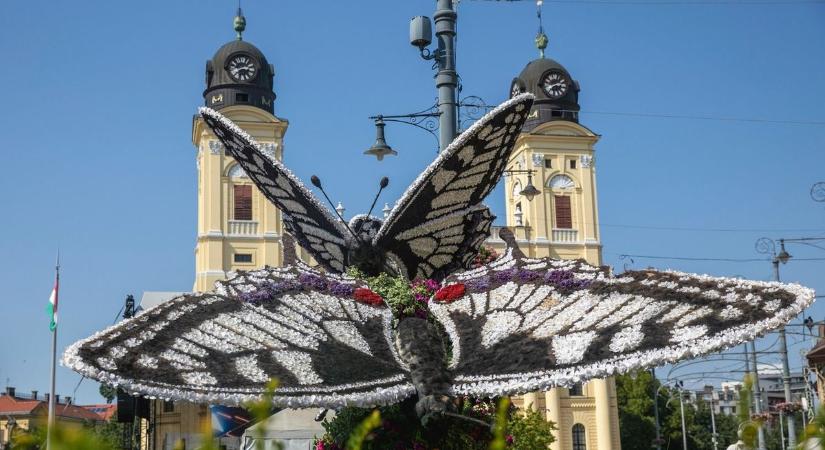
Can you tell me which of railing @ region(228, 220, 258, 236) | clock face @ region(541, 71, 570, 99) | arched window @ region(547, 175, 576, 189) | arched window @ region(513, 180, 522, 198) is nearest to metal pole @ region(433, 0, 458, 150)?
railing @ region(228, 220, 258, 236)

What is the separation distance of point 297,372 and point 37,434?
17.0 ft

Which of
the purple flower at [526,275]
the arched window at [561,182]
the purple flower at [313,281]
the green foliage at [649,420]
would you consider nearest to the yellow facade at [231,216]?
the arched window at [561,182]

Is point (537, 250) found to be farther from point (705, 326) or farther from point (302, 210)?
point (705, 326)

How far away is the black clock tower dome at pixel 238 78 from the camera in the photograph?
52.3 m

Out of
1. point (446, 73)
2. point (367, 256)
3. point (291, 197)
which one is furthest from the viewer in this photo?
point (446, 73)

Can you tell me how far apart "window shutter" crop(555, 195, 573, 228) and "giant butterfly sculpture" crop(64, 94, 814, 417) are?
4758cm

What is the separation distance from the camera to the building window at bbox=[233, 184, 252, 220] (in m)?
52.8

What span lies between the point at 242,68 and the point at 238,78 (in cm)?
57

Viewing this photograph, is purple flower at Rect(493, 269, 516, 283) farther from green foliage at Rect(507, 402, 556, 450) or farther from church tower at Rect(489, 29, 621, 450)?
church tower at Rect(489, 29, 621, 450)

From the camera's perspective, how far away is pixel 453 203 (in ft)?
34.3

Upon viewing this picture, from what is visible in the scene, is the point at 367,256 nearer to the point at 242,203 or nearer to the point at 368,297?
the point at 368,297

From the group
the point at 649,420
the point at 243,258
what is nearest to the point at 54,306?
the point at 243,258

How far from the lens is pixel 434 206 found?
1045 cm

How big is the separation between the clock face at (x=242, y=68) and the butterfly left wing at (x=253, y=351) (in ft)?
146
